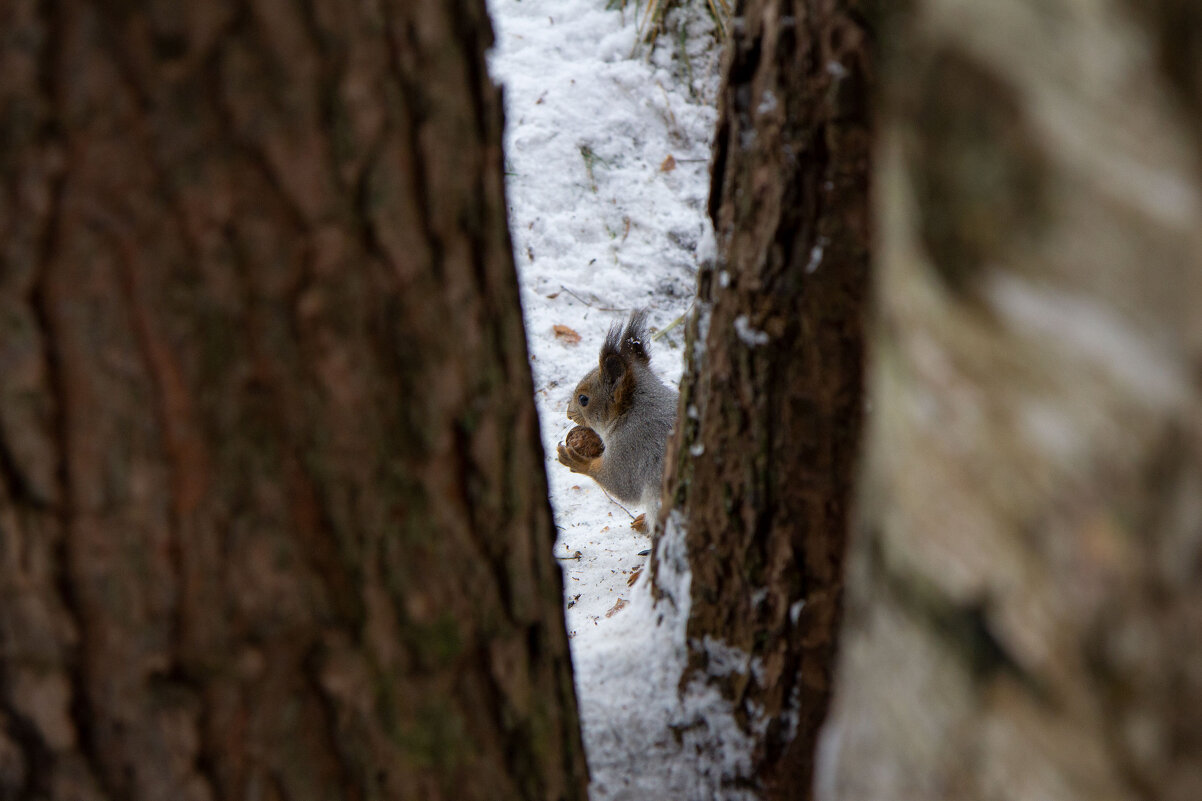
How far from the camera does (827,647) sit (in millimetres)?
1213

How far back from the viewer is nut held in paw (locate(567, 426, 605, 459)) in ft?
11.8

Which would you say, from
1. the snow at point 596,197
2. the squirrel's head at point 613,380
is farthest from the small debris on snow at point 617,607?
the squirrel's head at point 613,380

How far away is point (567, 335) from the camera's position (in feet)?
13.9

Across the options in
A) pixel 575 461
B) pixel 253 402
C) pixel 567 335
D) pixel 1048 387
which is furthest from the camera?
pixel 567 335

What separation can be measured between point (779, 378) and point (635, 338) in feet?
7.53

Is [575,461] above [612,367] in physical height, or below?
below

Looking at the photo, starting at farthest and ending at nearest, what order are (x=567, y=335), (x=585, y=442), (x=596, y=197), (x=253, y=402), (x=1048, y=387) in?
(x=596, y=197), (x=567, y=335), (x=585, y=442), (x=253, y=402), (x=1048, y=387)

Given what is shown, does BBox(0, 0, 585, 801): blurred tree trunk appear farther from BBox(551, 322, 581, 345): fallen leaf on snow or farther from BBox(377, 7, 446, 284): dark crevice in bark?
BBox(551, 322, 581, 345): fallen leaf on snow

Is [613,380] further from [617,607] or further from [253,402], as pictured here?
[253,402]

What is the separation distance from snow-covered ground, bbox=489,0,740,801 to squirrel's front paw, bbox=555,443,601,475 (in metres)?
0.16

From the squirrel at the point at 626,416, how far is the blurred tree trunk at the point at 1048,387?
2.78 metres

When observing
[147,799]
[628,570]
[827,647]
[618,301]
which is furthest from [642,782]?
[618,301]

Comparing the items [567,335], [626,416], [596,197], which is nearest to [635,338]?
[626,416]

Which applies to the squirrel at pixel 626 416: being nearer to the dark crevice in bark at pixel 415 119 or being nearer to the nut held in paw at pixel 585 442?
the nut held in paw at pixel 585 442
